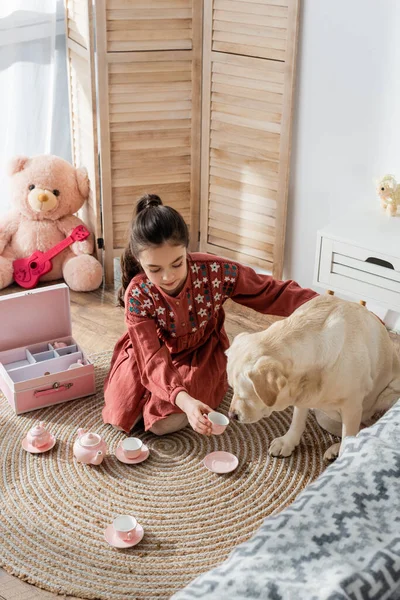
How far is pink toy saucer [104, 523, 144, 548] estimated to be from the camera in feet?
6.20

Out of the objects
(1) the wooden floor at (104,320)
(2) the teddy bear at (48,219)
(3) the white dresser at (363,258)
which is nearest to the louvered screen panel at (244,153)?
(1) the wooden floor at (104,320)

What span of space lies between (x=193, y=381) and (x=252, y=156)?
1133mm

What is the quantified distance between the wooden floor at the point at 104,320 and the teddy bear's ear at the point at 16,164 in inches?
20.9

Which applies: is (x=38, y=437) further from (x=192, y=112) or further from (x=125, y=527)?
(x=192, y=112)

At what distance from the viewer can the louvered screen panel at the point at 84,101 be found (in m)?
3.01

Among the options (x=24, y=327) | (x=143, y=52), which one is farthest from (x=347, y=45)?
(x=24, y=327)

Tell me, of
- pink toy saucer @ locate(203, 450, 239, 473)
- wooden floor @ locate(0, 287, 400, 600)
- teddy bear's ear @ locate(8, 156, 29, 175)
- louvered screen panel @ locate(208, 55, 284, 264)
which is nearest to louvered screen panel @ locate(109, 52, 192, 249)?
louvered screen panel @ locate(208, 55, 284, 264)

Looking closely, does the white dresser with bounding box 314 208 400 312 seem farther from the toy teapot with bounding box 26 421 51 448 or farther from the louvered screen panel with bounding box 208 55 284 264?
the toy teapot with bounding box 26 421 51 448

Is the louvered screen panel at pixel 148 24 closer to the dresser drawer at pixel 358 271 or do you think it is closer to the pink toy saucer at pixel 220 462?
the dresser drawer at pixel 358 271

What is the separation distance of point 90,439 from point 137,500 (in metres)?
0.25

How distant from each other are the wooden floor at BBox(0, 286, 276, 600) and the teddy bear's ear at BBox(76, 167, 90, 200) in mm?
453

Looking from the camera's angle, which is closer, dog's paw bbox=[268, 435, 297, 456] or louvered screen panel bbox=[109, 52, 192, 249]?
dog's paw bbox=[268, 435, 297, 456]

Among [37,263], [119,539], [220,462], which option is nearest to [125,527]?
[119,539]

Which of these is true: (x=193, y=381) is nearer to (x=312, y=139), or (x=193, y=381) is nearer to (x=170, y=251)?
(x=170, y=251)
